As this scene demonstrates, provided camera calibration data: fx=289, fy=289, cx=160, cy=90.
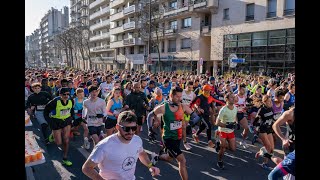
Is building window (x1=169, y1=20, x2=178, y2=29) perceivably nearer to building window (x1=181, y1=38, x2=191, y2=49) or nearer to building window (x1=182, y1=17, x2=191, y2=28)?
building window (x1=182, y1=17, x2=191, y2=28)

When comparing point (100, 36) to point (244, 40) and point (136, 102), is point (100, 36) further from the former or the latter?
point (136, 102)

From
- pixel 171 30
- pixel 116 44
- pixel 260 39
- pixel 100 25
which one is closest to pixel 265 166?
pixel 260 39

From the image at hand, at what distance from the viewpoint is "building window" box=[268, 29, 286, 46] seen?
85.8 feet

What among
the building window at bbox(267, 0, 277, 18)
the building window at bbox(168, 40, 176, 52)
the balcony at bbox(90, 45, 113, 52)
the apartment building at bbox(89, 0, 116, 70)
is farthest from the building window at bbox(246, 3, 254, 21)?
the balcony at bbox(90, 45, 113, 52)

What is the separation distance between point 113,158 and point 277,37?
26.7m

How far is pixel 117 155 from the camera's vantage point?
3.25 metres

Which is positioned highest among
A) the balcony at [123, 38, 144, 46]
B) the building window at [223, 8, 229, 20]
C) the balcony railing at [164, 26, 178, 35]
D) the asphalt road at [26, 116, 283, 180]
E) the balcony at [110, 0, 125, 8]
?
the balcony at [110, 0, 125, 8]

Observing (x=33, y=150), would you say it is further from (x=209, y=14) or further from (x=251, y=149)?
(x=209, y=14)

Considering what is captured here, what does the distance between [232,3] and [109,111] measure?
90.4ft

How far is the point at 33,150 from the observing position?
14.1 ft

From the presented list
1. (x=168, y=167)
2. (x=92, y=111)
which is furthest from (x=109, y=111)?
(x=168, y=167)

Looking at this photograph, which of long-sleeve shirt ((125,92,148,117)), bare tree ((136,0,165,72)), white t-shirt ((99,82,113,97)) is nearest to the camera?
long-sleeve shirt ((125,92,148,117))

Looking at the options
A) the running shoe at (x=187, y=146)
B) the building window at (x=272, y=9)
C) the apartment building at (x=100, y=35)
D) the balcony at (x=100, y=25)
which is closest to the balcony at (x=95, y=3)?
the apartment building at (x=100, y=35)
